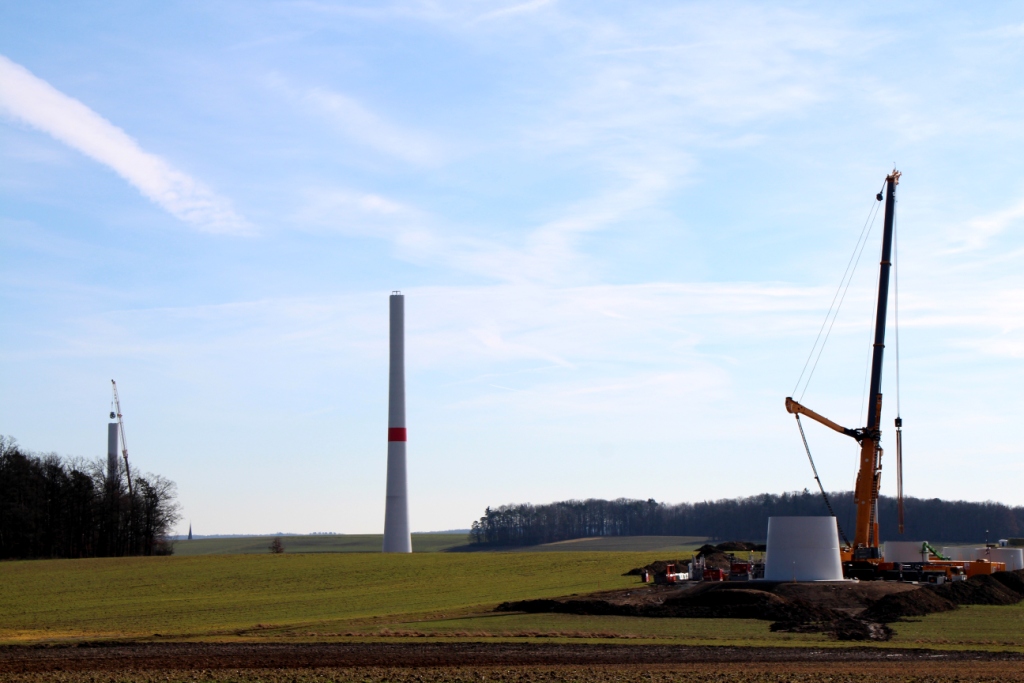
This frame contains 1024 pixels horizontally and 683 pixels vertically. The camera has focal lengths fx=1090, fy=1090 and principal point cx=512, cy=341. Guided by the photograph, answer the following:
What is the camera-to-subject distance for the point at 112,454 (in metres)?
108

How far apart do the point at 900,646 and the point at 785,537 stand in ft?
52.5

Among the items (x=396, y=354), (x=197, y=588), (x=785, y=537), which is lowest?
(x=197, y=588)

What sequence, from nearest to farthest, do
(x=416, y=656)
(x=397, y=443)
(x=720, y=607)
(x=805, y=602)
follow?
(x=416, y=656)
(x=805, y=602)
(x=720, y=607)
(x=397, y=443)

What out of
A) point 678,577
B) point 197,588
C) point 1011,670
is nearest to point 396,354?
point 197,588

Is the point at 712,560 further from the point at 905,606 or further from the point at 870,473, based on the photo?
the point at 905,606

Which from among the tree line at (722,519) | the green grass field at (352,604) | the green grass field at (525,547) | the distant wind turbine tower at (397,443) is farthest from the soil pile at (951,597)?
the green grass field at (525,547)

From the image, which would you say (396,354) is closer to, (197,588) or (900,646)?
(197,588)

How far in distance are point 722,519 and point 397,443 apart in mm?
84426

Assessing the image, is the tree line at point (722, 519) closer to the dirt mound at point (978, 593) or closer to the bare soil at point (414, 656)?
the dirt mound at point (978, 593)

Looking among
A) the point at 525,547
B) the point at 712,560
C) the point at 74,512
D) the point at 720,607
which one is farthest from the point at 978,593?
the point at 525,547

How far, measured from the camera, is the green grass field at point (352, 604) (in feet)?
104

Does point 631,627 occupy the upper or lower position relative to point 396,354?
lower

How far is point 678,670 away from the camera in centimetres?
2252

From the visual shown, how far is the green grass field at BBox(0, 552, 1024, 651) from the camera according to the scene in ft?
104
